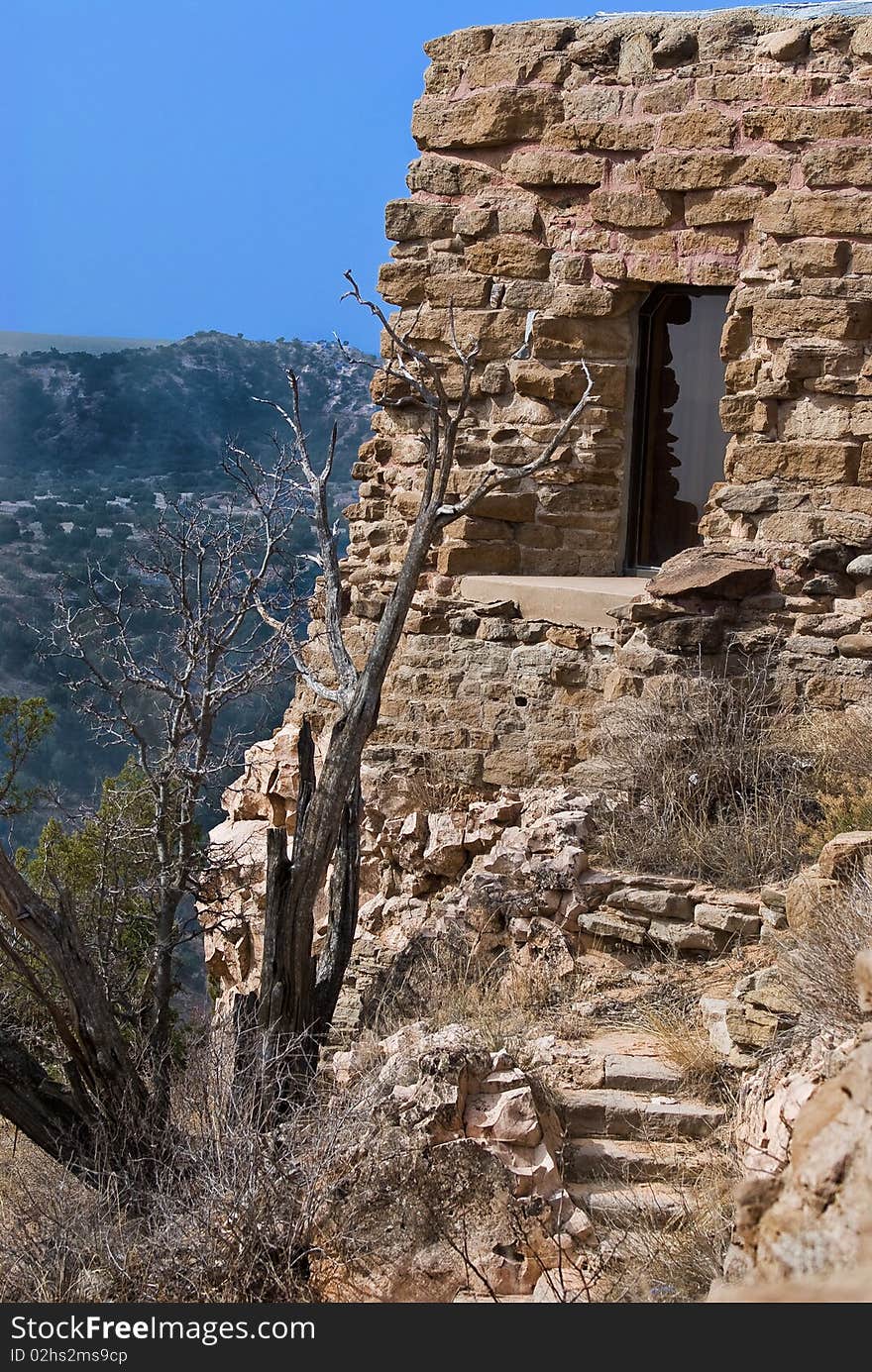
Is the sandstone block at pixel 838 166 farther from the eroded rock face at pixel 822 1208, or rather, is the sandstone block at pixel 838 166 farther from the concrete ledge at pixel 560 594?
the eroded rock face at pixel 822 1208

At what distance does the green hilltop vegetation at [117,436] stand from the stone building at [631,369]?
16.7 metres

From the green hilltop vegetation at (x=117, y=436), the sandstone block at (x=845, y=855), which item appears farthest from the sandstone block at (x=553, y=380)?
the green hilltop vegetation at (x=117, y=436)

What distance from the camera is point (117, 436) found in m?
31.5

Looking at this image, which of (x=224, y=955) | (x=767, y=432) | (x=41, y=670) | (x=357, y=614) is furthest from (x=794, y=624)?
(x=41, y=670)

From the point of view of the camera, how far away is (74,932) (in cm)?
614

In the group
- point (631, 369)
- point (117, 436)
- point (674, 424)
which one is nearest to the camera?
point (631, 369)

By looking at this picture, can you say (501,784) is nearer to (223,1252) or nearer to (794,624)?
(794,624)

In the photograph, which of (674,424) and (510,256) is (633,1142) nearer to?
(674,424)

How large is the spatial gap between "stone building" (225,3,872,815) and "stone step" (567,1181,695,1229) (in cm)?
292

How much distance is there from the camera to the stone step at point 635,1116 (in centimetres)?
530

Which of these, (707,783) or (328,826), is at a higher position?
(707,783)

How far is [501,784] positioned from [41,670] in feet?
58.5

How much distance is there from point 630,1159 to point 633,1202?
0.37m

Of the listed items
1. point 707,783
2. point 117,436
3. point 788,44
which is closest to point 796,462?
Result: point 707,783
